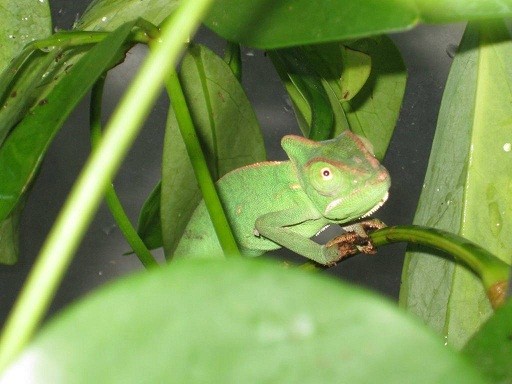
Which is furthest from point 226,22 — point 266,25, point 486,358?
point 486,358

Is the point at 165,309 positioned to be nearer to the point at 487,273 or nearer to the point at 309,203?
the point at 487,273

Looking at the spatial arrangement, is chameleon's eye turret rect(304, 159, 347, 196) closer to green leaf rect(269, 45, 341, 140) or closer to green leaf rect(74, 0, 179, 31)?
green leaf rect(269, 45, 341, 140)

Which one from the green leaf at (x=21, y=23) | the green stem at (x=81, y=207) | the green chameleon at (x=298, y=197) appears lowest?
the green chameleon at (x=298, y=197)

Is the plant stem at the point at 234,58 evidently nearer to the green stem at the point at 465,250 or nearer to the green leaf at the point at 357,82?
the green leaf at the point at 357,82

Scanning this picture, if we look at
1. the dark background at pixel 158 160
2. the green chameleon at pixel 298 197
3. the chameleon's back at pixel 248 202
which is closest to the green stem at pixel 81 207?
the green chameleon at pixel 298 197

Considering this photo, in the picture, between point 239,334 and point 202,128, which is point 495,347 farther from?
point 202,128

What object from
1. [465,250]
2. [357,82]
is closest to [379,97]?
[357,82]
